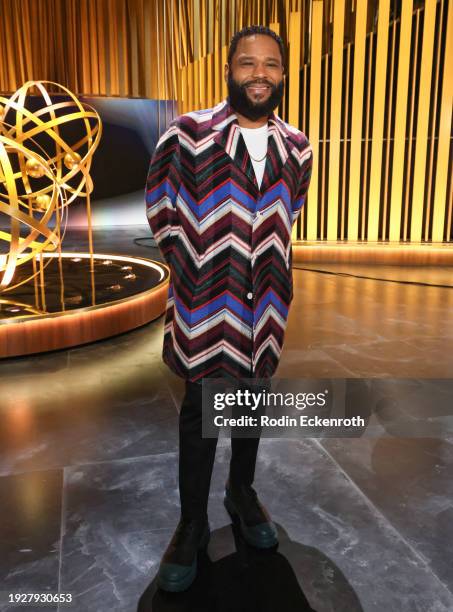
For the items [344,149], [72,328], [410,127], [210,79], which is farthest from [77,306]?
[210,79]

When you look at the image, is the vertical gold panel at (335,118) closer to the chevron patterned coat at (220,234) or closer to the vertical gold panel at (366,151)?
the vertical gold panel at (366,151)

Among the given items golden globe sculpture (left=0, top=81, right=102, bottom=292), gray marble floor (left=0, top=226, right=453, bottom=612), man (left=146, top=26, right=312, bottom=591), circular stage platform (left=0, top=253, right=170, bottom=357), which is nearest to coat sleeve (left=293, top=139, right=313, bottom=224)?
man (left=146, top=26, right=312, bottom=591)

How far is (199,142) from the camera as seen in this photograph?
149cm

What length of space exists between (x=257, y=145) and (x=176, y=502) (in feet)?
3.87

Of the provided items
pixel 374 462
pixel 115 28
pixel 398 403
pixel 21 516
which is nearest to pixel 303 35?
pixel 115 28

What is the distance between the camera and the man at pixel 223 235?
4.86 ft

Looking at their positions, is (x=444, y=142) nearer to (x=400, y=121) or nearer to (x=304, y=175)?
(x=400, y=121)

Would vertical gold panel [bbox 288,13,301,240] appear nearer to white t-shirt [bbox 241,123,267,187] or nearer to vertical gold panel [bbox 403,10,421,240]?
vertical gold panel [bbox 403,10,421,240]

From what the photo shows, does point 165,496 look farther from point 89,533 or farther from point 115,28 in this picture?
point 115,28

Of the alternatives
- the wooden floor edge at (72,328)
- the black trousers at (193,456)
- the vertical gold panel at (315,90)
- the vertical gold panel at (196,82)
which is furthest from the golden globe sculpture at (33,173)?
the vertical gold panel at (196,82)

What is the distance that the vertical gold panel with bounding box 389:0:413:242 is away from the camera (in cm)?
709

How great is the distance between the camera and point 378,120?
742 cm

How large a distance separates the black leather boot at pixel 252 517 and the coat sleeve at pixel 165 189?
2.52 ft

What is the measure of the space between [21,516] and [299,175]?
4.51ft
